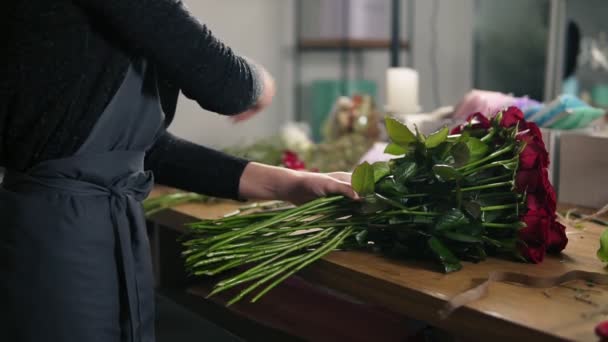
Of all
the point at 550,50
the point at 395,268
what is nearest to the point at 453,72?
the point at 550,50

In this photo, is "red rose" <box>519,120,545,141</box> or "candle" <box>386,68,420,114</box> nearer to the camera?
"red rose" <box>519,120,545,141</box>

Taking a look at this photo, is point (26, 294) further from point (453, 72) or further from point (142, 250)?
point (453, 72)

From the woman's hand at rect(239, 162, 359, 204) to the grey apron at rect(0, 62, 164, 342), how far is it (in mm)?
190

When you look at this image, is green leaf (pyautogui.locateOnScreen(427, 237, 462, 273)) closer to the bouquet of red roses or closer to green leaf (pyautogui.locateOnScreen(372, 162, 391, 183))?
the bouquet of red roses

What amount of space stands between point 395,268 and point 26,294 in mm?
473

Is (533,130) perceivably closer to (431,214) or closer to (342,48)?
(431,214)

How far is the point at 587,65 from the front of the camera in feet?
8.78

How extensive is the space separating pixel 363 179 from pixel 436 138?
0.11m

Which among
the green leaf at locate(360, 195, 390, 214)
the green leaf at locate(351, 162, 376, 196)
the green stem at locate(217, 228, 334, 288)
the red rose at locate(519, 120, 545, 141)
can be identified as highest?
the red rose at locate(519, 120, 545, 141)

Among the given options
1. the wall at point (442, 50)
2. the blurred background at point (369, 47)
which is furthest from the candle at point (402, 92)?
the wall at point (442, 50)

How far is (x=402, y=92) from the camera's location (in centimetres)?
188

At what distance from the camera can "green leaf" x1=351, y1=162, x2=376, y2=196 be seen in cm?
89

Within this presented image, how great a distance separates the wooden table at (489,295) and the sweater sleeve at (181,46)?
0.87 feet

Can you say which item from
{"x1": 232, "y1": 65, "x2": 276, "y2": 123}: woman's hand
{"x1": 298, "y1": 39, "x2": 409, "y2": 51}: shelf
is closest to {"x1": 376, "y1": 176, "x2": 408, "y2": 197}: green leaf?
{"x1": 232, "y1": 65, "x2": 276, "y2": 123}: woman's hand
